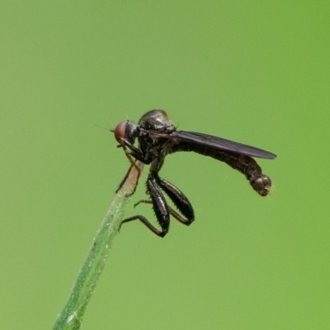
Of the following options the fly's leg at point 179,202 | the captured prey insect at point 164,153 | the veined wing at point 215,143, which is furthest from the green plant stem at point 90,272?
the fly's leg at point 179,202

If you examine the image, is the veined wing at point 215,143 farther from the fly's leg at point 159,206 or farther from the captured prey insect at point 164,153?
the fly's leg at point 159,206

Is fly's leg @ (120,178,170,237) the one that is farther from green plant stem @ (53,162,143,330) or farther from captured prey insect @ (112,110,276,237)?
green plant stem @ (53,162,143,330)

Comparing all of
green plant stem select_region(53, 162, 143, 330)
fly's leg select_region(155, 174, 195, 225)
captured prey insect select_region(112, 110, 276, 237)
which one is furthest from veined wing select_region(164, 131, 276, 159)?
green plant stem select_region(53, 162, 143, 330)

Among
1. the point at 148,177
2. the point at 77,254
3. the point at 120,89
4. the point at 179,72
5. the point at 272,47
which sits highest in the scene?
the point at 272,47

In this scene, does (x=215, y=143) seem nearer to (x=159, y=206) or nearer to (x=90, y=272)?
(x=159, y=206)

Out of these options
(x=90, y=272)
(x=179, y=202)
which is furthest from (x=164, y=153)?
(x=90, y=272)

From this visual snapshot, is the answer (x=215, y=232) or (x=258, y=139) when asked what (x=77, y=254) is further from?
(x=258, y=139)

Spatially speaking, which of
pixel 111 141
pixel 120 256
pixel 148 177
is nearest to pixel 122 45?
pixel 111 141

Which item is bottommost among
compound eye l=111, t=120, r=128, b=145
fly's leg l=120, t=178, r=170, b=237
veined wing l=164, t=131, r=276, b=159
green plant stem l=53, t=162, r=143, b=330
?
green plant stem l=53, t=162, r=143, b=330
